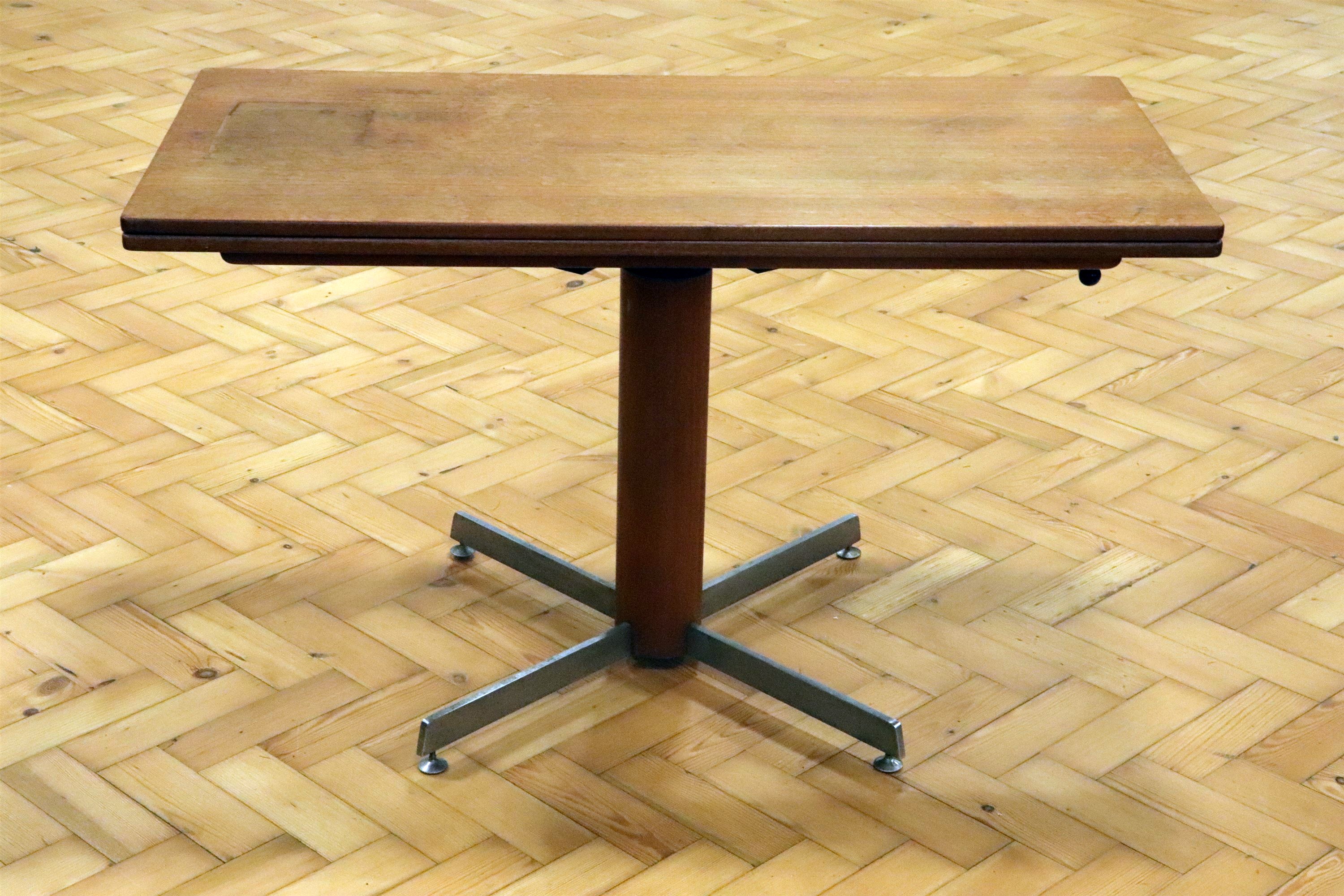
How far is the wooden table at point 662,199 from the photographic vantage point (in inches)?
61.5

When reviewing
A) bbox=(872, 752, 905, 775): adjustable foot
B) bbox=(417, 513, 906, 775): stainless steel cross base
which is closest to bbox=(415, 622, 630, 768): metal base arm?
bbox=(417, 513, 906, 775): stainless steel cross base

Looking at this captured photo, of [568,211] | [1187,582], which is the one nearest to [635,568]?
[568,211]

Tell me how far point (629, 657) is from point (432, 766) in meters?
0.31

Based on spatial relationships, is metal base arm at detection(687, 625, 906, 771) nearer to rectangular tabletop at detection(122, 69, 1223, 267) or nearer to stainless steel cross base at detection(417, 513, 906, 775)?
stainless steel cross base at detection(417, 513, 906, 775)

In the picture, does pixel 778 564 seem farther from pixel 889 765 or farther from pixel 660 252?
pixel 660 252

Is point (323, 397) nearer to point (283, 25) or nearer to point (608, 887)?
point (608, 887)

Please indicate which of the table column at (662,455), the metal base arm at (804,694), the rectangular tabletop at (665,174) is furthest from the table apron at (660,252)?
the metal base arm at (804,694)

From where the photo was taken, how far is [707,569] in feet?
7.61

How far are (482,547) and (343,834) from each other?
57 centimetres

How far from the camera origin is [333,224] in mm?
1536

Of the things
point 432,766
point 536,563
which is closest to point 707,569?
point 536,563

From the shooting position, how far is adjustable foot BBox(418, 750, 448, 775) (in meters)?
1.91

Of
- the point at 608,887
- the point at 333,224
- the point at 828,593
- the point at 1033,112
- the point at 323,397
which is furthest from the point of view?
the point at 323,397

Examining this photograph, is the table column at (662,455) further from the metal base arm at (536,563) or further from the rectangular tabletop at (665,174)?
the rectangular tabletop at (665,174)
